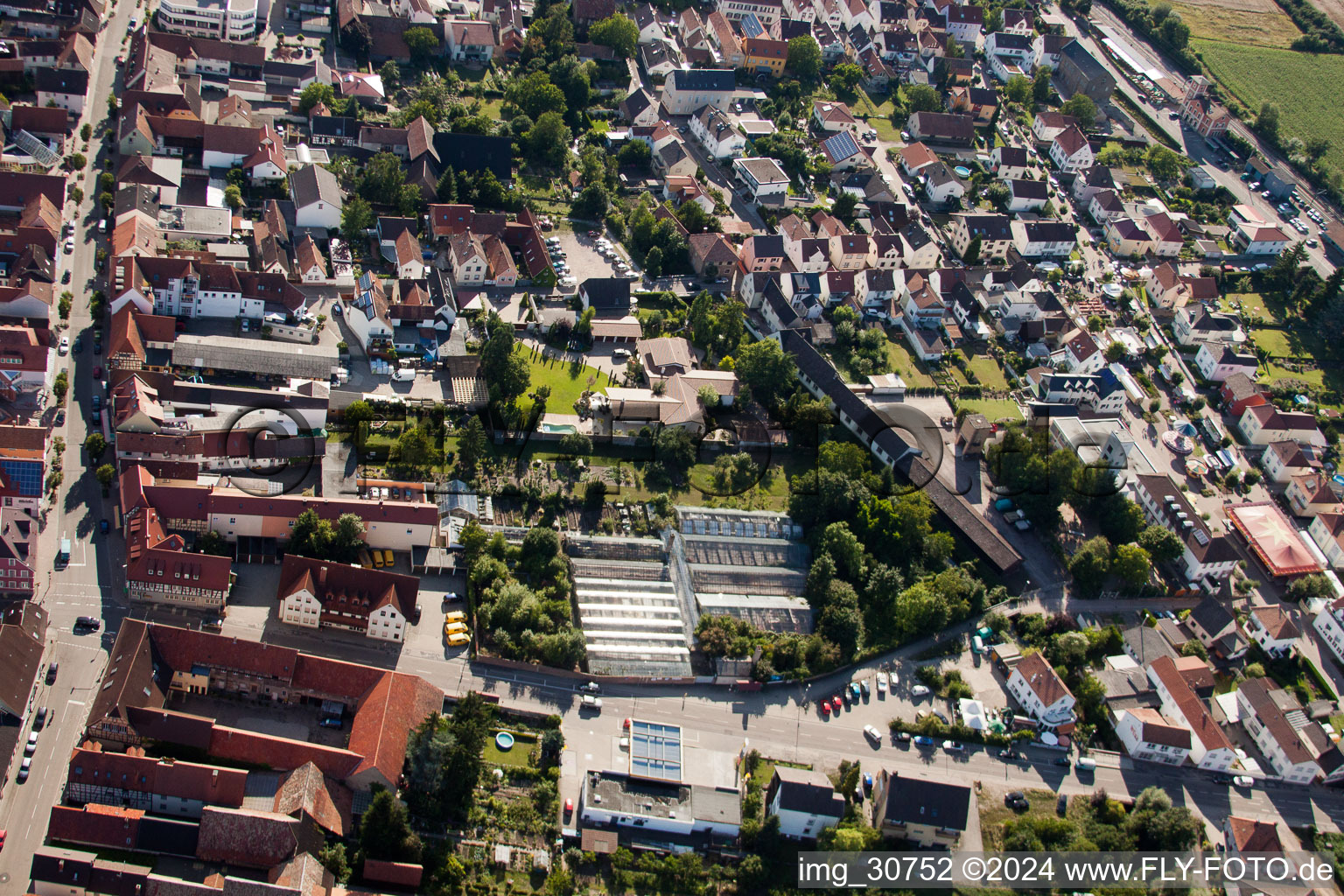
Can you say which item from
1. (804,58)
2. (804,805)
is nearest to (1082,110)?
(804,58)

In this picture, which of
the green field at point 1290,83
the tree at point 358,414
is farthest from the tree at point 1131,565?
the green field at point 1290,83

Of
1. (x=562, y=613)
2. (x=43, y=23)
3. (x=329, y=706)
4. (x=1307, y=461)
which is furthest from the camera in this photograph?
(x=43, y=23)

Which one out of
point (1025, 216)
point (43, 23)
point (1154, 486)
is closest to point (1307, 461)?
point (1154, 486)

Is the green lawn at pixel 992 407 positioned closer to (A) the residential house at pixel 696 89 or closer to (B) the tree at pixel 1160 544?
(B) the tree at pixel 1160 544

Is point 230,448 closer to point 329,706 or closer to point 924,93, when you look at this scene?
point 329,706

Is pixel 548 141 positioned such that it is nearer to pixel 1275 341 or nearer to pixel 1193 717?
pixel 1275 341

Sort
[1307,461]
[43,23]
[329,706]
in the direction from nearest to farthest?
[329,706] → [1307,461] → [43,23]
